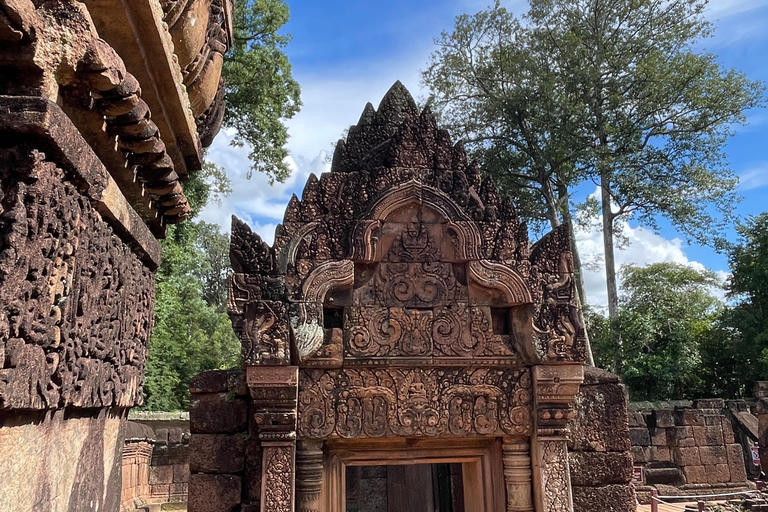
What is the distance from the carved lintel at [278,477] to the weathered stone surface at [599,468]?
2112mm

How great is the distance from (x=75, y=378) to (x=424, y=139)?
3538mm

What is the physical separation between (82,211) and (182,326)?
1987cm

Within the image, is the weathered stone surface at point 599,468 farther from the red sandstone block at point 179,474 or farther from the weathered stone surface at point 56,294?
the red sandstone block at point 179,474

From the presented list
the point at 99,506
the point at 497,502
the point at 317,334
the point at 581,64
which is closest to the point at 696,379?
the point at 581,64

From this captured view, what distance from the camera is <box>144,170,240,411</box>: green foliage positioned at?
13.4 m

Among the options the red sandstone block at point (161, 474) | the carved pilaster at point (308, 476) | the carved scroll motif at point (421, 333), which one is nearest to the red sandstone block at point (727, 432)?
the carved scroll motif at point (421, 333)

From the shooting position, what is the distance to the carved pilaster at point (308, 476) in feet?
13.8

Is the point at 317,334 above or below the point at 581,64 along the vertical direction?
below

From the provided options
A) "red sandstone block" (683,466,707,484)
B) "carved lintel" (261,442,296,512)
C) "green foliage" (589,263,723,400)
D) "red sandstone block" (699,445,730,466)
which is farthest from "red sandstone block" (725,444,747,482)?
"carved lintel" (261,442,296,512)

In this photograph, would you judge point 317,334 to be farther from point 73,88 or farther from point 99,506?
point 73,88

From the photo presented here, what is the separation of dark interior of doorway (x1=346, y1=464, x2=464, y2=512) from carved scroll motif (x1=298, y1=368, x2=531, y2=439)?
4.01 metres

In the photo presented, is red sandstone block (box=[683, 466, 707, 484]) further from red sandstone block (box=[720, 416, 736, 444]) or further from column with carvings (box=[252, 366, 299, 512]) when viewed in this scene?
column with carvings (box=[252, 366, 299, 512])

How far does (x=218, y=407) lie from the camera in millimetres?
4383

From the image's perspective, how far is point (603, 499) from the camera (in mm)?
4395
